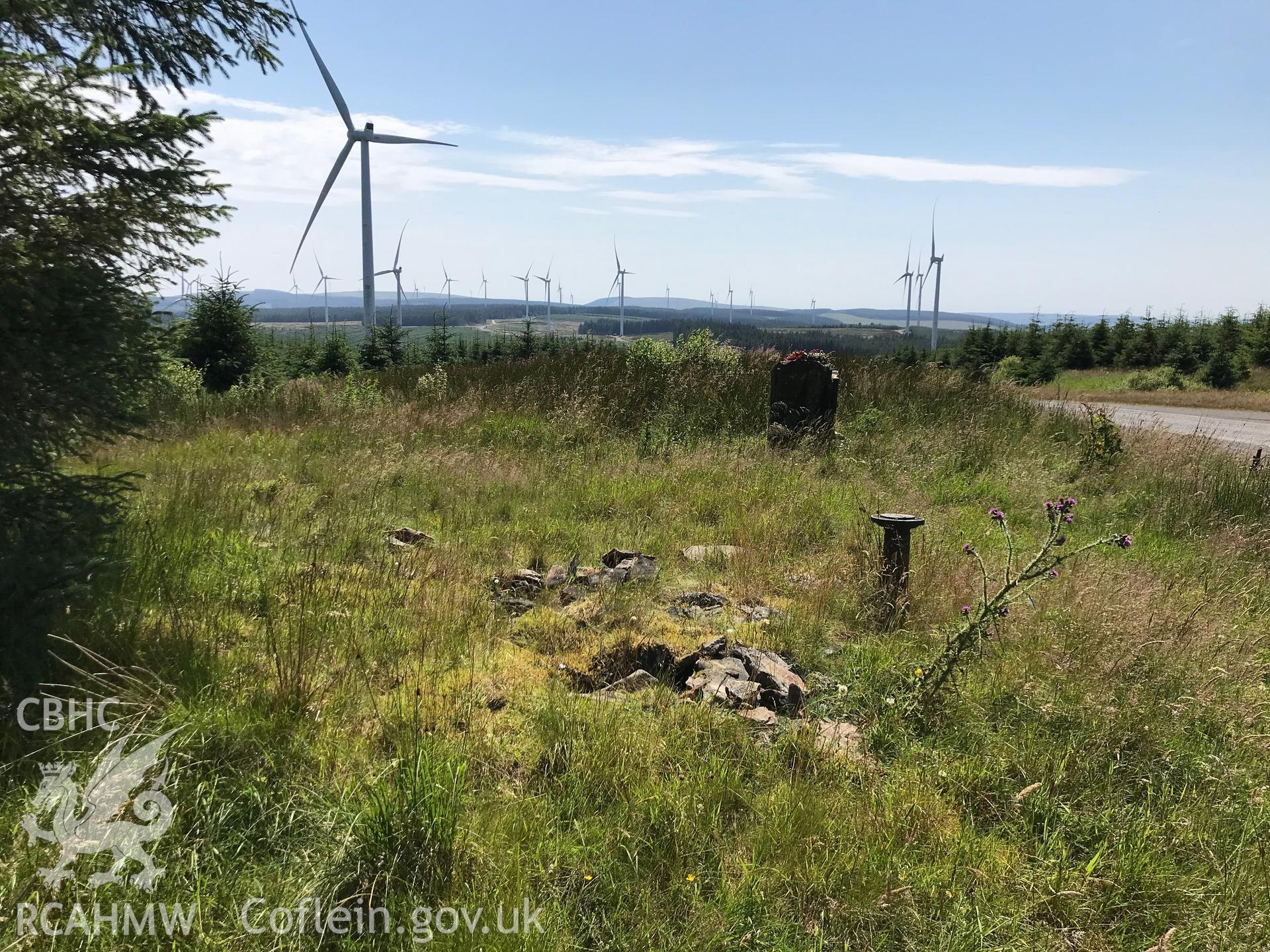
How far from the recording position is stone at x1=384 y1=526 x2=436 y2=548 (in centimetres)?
549

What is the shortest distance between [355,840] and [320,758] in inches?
23.4

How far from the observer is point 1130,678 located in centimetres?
365

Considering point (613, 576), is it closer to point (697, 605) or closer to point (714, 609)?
point (697, 605)

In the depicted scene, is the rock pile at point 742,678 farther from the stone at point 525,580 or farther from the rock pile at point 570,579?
the stone at point 525,580

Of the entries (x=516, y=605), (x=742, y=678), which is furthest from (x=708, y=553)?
(x=742, y=678)

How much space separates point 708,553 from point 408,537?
98.6 inches

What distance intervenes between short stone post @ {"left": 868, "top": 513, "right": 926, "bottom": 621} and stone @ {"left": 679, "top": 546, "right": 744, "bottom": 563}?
1.31 m

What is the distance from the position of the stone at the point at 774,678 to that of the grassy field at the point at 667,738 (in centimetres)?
18

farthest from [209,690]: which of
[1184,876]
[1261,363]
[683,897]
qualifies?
[1261,363]

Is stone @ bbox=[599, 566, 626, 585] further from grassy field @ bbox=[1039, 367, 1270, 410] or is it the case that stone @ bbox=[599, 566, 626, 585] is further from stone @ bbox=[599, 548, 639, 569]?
grassy field @ bbox=[1039, 367, 1270, 410]

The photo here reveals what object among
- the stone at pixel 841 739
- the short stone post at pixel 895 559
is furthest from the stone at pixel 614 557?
the stone at pixel 841 739

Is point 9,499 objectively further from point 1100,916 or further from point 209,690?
point 1100,916

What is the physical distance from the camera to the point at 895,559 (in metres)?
4.63

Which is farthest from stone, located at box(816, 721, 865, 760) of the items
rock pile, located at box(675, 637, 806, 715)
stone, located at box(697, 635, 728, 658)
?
stone, located at box(697, 635, 728, 658)
